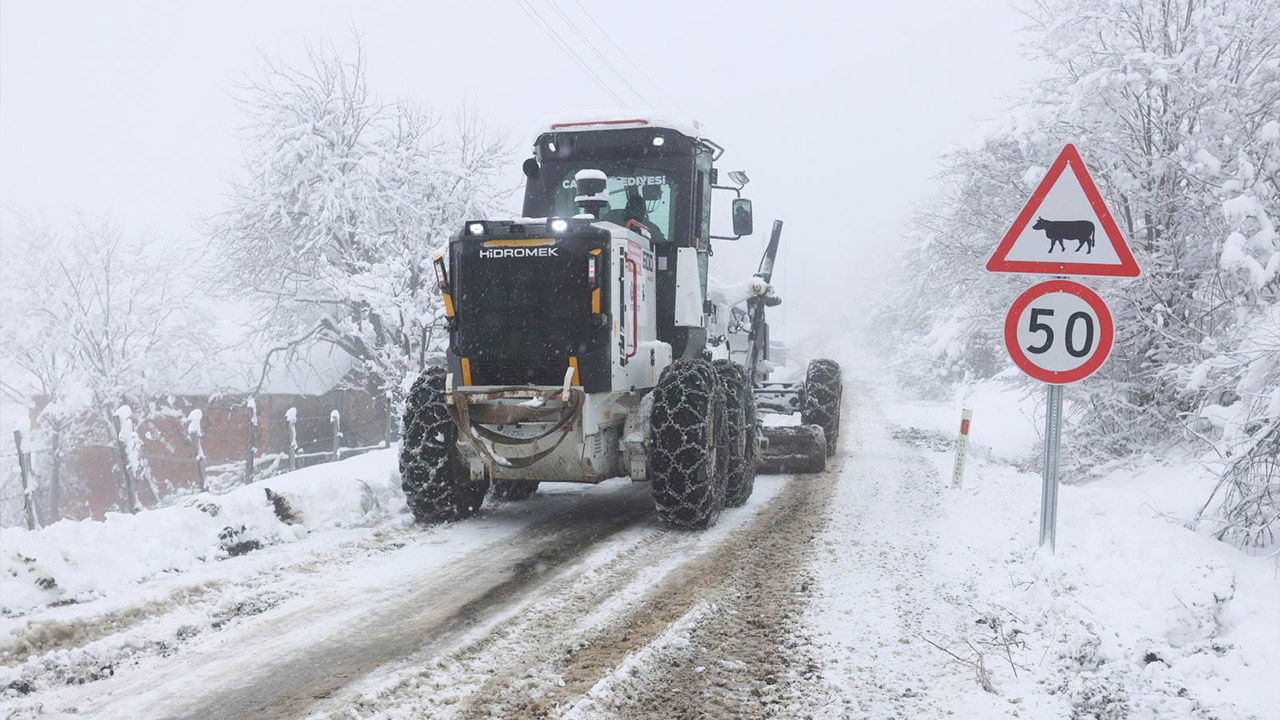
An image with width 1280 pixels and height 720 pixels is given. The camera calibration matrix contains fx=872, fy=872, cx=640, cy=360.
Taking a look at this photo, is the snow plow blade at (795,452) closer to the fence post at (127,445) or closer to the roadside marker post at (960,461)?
the roadside marker post at (960,461)

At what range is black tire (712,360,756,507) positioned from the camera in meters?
7.50

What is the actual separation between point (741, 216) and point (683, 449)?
3.00m

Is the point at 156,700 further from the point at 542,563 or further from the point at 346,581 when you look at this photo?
the point at 542,563

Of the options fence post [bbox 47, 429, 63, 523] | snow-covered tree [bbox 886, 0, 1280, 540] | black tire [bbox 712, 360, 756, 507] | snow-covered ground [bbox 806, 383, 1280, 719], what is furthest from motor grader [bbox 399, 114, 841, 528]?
Result: fence post [bbox 47, 429, 63, 523]

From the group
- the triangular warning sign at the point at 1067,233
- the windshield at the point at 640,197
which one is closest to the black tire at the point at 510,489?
the windshield at the point at 640,197

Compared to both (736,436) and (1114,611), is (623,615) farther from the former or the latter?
(736,436)

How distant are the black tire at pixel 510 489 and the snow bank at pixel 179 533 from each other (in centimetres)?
82

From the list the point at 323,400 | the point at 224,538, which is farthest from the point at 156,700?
the point at 323,400

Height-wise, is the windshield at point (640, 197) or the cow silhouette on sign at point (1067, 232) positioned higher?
the windshield at point (640, 197)

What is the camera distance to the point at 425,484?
656cm

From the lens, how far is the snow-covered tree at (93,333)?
2123 centimetres

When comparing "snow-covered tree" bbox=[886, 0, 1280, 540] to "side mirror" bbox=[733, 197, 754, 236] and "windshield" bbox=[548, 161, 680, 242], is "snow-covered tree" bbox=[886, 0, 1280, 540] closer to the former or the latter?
"side mirror" bbox=[733, 197, 754, 236]

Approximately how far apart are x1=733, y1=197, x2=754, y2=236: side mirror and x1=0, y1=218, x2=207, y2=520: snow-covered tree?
17.4 meters

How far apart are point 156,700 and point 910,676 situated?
10.0 ft
